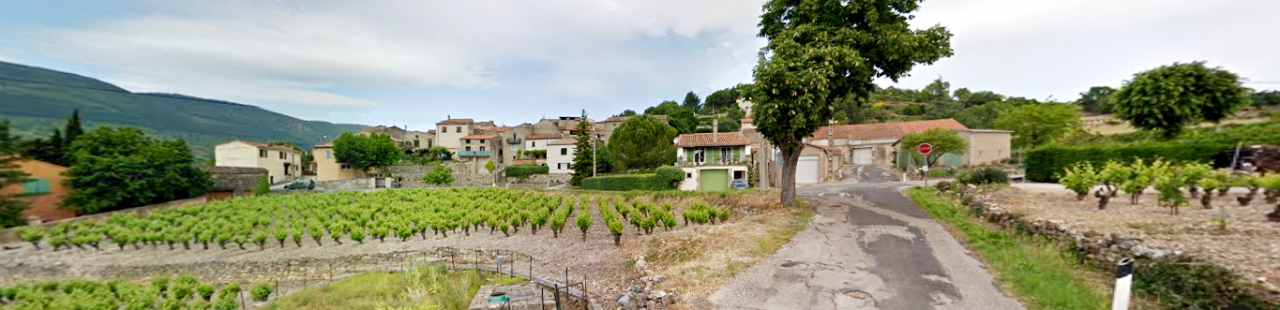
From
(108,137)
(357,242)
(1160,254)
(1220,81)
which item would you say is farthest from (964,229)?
(108,137)

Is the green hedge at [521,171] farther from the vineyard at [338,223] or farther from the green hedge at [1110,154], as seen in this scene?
the green hedge at [1110,154]

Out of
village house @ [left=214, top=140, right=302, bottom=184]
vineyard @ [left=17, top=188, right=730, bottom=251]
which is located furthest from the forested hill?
vineyard @ [left=17, top=188, right=730, bottom=251]

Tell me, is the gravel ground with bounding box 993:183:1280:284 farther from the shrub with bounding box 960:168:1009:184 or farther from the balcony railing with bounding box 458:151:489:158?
the balcony railing with bounding box 458:151:489:158

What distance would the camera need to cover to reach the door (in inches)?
1282

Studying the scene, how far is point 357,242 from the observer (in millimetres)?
19562

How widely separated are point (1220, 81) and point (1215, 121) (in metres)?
1.97

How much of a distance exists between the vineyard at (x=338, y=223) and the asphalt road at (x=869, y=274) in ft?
19.0

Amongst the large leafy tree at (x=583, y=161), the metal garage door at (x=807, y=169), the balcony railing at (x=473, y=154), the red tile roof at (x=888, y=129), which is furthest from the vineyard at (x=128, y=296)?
the red tile roof at (x=888, y=129)

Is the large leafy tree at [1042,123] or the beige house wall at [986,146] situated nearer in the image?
the large leafy tree at [1042,123]

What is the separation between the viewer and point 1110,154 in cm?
1778

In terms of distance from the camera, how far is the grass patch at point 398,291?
993cm

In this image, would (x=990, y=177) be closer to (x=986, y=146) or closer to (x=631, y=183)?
(x=631, y=183)

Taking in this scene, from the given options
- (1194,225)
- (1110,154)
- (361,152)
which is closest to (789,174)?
(1194,225)

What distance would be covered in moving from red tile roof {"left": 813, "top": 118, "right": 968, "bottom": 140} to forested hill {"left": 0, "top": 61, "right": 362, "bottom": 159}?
169ft
